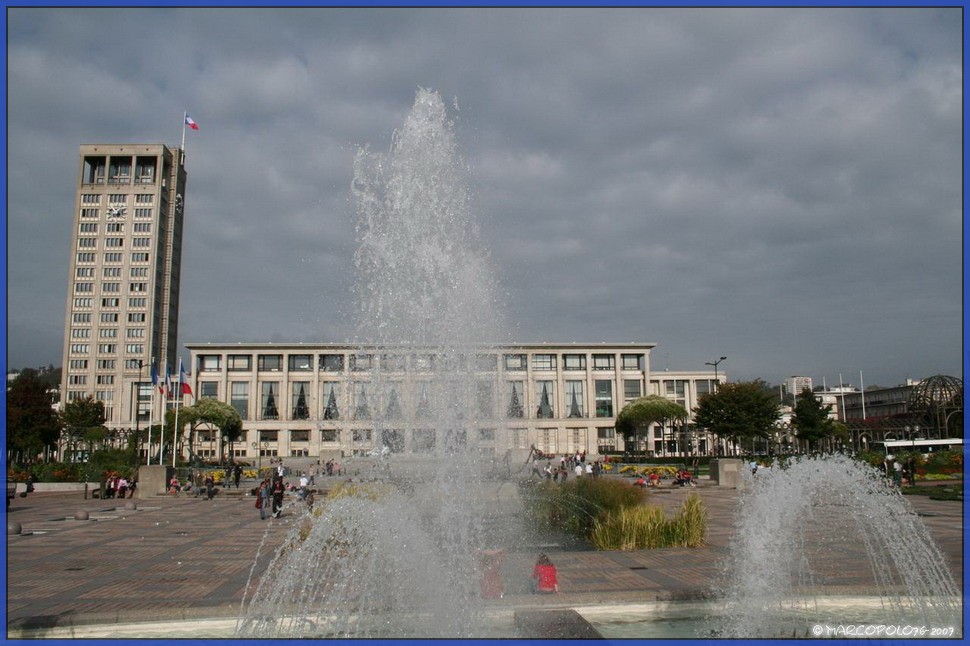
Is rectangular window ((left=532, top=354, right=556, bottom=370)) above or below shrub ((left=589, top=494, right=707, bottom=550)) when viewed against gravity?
above

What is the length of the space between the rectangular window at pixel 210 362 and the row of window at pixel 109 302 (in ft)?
62.3

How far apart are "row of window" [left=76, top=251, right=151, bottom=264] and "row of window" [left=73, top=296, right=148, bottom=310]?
6.05 meters

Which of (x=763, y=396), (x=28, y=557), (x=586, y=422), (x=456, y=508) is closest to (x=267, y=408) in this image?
(x=586, y=422)

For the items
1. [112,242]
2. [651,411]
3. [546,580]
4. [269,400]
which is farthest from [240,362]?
[546,580]

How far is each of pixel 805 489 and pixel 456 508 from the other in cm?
511

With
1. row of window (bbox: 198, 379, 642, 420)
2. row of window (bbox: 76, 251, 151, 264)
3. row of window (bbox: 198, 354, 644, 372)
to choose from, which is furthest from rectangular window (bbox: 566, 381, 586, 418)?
row of window (bbox: 76, 251, 151, 264)

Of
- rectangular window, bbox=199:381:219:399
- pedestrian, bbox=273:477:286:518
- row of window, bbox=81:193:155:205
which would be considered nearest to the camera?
pedestrian, bbox=273:477:286:518

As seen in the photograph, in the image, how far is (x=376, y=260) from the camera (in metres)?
16.1

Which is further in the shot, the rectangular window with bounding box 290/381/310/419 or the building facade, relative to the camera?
the rectangular window with bounding box 290/381/310/419

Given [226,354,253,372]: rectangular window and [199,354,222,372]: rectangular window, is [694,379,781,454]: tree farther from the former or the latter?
[199,354,222,372]: rectangular window

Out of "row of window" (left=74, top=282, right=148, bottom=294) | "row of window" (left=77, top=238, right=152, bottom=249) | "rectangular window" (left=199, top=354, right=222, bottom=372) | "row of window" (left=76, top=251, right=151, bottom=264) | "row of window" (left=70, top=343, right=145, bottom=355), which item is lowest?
"rectangular window" (left=199, top=354, right=222, bottom=372)

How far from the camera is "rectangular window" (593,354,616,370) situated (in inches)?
4094

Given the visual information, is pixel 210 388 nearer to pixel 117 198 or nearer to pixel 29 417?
pixel 117 198

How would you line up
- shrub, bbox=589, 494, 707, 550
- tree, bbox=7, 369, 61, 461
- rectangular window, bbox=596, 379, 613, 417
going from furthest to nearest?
rectangular window, bbox=596, 379, 613, 417, tree, bbox=7, 369, 61, 461, shrub, bbox=589, 494, 707, 550
